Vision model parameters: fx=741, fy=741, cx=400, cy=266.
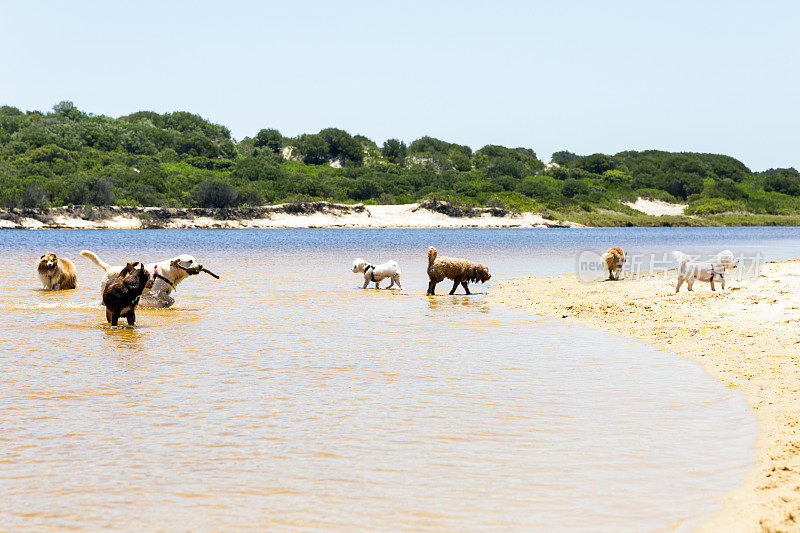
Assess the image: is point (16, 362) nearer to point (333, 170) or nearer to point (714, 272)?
point (714, 272)

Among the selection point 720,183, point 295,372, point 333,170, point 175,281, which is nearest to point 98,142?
point 333,170

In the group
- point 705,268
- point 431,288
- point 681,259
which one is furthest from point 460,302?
point 705,268

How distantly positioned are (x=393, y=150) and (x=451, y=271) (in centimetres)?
12960

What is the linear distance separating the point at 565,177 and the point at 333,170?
135 ft

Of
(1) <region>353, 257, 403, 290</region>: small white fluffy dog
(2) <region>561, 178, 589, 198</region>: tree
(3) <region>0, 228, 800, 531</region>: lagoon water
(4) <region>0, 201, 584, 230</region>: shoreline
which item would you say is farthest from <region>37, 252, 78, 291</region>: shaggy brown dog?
(2) <region>561, 178, 589, 198</region>: tree

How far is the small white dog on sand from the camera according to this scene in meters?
16.5

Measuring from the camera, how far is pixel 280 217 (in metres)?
93.6

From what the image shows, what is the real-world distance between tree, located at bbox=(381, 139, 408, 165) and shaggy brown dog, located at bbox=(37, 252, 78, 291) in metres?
126

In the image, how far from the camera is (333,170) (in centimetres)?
12744

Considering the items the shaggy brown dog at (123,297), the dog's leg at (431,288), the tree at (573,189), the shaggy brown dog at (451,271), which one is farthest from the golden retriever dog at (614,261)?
the tree at (573,189)

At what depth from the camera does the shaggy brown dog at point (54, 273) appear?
19578 mm

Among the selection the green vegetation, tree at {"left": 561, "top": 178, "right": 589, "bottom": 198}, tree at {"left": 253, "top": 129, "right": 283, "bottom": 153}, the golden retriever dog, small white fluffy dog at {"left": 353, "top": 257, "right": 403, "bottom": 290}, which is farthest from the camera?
tree at {"left": 253, "top": 129, "right": 283, "bottom": 153}

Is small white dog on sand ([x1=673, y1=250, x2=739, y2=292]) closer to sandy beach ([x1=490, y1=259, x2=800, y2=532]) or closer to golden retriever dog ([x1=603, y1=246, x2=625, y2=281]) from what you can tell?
sandy beach ([x1=490, y1=259, x2=800, y2=532])

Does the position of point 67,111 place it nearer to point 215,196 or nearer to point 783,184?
point 215,196
